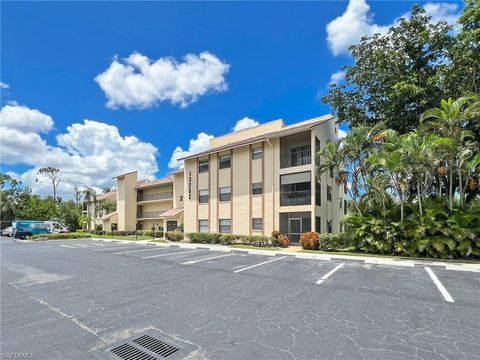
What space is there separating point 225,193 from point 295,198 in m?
6.94

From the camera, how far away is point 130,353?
418 cm

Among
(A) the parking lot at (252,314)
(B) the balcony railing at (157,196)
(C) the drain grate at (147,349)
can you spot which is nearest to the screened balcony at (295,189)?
(A) the parking lot at (252,314)

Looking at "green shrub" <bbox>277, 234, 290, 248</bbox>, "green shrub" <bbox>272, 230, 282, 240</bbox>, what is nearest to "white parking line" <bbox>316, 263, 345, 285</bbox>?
"green shrub" <bbox>277, 234, 290, 248</bbox>

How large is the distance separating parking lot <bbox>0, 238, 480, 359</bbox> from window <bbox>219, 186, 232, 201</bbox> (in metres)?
15.5

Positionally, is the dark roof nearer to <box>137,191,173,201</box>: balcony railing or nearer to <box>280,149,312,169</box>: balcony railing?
<box>280,149,312,169</box>: balcony railing

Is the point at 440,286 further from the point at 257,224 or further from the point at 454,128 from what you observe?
the point at 257,224

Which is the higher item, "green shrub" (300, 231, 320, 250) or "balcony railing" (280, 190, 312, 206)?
"balcony railing" (280, 190, 312, 206)

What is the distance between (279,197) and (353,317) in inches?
673

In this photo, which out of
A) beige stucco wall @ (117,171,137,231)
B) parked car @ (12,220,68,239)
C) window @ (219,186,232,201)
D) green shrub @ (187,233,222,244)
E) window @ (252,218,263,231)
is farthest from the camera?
beige stucco wall @ (117,171,137,231)

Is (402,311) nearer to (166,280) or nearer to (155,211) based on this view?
(166,280)

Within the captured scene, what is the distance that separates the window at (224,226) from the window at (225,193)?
1978mm

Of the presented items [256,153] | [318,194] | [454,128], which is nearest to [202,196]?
[256,153]

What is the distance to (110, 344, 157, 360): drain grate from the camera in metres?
4.06

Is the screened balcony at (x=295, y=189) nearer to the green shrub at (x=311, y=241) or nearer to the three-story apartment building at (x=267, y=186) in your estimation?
the three-story apartment building at (x=267, y=186)
